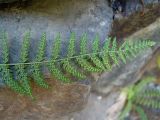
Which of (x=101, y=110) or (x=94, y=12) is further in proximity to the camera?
(x=101, y=110)

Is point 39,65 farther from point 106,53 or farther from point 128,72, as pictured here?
point 128,72

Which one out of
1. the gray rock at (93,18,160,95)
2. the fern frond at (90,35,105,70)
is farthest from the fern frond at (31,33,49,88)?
the gray rock at (93,18,160,95)

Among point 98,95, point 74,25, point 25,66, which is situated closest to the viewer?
point 25,66

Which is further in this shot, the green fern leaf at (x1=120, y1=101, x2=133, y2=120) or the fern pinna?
the green fern leaf at (x1=120, y1=101, x2=133, y2=120)

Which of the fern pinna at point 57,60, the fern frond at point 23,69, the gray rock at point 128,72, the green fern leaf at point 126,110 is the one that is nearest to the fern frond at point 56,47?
the fern pinna at point 57,60

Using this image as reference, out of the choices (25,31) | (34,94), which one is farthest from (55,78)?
(25,31)

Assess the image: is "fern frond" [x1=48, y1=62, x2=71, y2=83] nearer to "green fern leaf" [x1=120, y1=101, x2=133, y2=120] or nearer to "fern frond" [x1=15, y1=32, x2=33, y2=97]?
"fern frond" [x1=15, y1=32, x2=33, y2=97]

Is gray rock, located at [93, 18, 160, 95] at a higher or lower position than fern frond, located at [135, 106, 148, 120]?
higher

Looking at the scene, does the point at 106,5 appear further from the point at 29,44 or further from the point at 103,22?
the point at 29,44
